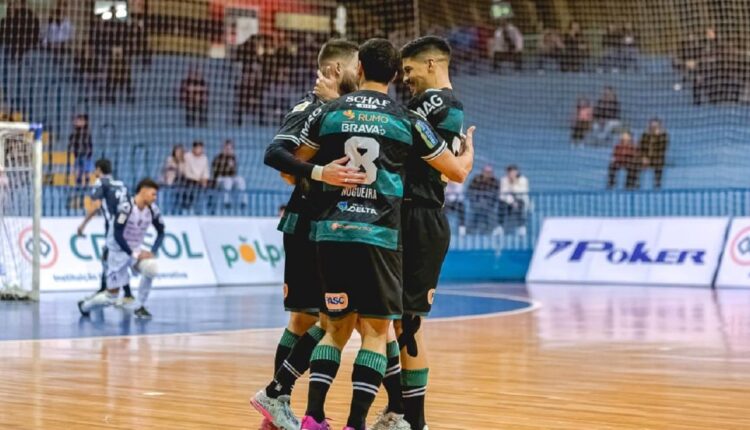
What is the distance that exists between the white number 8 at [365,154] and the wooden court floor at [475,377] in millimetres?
1736

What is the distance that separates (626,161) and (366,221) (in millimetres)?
22288

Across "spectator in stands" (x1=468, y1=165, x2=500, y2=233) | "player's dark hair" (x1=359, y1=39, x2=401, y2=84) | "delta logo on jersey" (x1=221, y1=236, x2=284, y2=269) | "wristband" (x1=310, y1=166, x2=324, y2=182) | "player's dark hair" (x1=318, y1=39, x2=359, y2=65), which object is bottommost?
"delta logo on jersey" (x1=221, y1=236, x2=284, y2=269)

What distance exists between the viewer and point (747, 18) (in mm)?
27828

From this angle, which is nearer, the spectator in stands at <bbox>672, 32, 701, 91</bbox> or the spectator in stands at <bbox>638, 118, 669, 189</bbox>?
the spectator in stands at <bbox>638, 118, 669, 189</bbox>

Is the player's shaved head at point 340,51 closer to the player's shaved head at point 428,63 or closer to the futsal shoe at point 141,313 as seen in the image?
the player's shaved head at point 428,63

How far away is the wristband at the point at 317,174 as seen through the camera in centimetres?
634

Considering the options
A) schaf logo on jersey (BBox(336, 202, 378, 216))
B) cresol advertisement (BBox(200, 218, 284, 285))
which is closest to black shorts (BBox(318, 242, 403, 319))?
schaf logo on jersey (BBox(336, 202, 378, 216))

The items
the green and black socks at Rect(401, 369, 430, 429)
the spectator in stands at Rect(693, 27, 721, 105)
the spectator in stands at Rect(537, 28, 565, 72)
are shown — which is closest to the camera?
the green and black socks at Rect(401, 369, 430, 429)

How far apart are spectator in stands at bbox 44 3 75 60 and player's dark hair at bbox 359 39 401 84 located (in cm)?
2125

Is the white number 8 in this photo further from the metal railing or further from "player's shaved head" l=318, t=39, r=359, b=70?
the metal railing

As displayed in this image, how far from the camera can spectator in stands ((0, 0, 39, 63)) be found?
24.8 metres

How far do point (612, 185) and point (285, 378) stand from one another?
2185 centimetres

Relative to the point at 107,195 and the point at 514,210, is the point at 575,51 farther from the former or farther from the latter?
the point at 107,195

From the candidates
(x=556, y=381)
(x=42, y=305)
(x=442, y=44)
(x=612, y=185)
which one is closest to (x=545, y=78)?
(x=612, y=185)
